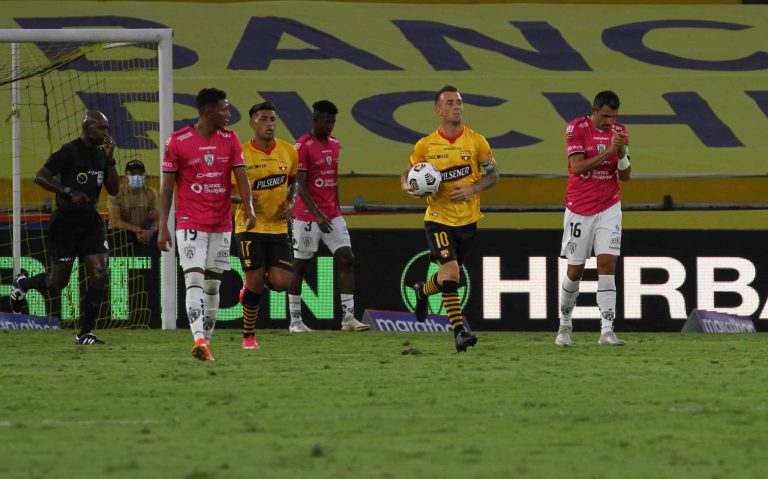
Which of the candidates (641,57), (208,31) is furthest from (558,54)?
(208,31)

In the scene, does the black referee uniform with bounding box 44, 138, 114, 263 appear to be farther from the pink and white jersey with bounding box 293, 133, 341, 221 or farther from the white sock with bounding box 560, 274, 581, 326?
the white sock with bounding box 560, 274, 581, 326

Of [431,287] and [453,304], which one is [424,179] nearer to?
[453,304]

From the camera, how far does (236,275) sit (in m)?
14.8

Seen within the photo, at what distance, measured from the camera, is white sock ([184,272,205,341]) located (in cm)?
973

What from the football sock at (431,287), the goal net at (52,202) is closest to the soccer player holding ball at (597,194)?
the football sock at (431,287)

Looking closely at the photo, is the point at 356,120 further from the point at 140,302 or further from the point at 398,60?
the point at 140,302

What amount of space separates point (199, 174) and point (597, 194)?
331 cm

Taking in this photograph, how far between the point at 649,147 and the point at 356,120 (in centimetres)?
442

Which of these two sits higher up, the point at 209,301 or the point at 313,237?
the point at 313,237

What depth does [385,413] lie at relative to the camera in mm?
7027

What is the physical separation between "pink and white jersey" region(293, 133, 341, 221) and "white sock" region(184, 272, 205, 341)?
13.7 feet

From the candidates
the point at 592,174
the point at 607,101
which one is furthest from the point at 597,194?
the point at 607,101

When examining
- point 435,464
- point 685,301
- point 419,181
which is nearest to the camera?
point 435,464

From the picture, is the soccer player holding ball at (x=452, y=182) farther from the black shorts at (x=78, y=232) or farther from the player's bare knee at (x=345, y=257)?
the player's bare knee at (x=345, y=257)
